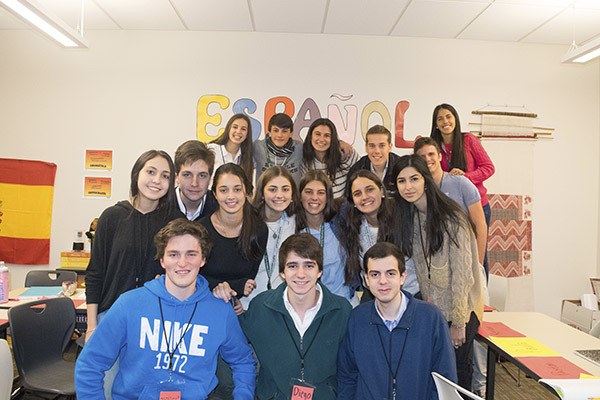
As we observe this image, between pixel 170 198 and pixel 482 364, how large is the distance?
9.28 ft

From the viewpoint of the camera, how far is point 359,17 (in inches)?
179

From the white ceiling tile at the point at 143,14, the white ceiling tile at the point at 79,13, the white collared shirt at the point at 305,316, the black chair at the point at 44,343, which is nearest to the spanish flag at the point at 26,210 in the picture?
the white ceiling tile at the point at 79,13

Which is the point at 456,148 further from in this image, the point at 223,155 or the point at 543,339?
the point at 223,155

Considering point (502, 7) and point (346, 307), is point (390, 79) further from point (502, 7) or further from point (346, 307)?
point (346, 307)

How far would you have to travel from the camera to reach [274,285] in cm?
248

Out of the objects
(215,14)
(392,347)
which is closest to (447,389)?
(392,347)

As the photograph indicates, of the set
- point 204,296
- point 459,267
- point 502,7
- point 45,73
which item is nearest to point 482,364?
A: point 459,267

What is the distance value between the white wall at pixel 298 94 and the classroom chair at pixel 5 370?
326cm

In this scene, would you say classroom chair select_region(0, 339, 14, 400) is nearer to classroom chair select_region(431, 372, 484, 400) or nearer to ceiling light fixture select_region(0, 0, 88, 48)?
classroom chair select_region(431, 372, 484, 400)

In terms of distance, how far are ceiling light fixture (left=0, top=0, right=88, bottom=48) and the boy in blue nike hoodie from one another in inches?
87.6

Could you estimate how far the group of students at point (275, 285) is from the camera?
6.36 ft

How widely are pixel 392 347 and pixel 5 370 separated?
68.0 inches

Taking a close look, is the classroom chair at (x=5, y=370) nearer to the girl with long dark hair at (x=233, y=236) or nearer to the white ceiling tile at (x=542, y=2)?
the girl with long dark hair at (x=233, y=236)

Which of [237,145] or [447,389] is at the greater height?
[237,145]
